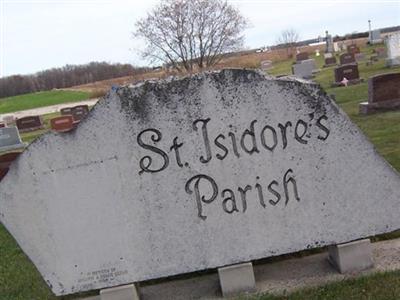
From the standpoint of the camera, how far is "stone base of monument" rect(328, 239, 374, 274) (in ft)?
12.8

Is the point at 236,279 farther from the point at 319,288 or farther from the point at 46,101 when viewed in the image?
the point at 46,101

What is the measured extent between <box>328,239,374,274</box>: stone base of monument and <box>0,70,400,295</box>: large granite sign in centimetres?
8

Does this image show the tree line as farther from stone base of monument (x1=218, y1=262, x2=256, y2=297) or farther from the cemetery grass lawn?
the cemetery grass lawn

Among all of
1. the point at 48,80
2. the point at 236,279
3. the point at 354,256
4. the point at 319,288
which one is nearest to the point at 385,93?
the point at 354,256

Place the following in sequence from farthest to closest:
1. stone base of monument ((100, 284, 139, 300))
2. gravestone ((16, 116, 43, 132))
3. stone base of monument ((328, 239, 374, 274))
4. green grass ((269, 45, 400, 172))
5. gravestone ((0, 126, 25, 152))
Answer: gravestone ((16, 116, 43, 132))
gravestone ((0, 126, 25, 152))
green grass ((269, 45, 400, 172))
stone base of monument ((328, 239, 374, 274))
stone base of monument ((100, 284, 139, 300))

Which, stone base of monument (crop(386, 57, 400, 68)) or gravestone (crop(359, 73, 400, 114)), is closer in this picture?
gravestone (crop(359, 73, 400, 114))

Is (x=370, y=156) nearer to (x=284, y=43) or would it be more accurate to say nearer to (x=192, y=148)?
(x=192, y=148)

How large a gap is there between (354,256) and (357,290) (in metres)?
0.36

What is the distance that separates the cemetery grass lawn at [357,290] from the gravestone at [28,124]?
1053 inches

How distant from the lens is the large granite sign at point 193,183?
3.66 m

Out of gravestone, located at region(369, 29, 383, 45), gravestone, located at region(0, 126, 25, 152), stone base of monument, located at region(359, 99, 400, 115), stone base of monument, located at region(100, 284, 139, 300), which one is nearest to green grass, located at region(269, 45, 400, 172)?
stone base of monument, located at region(359, 99, 400, 115)

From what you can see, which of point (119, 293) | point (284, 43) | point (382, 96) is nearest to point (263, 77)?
point (119, 293)

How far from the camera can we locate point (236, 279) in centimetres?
388

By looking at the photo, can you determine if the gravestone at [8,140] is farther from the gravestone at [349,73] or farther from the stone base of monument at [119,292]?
the stone base of monument at [119,292]
